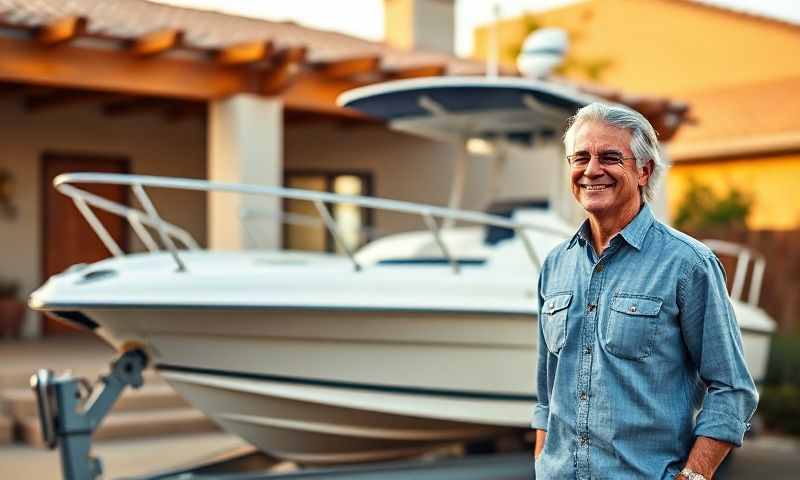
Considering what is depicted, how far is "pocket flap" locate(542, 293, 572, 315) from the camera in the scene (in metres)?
2.16

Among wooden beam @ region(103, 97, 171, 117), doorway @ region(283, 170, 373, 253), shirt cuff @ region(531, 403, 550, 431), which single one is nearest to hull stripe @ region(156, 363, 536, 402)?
shirt cuff @ region(531, 403, 550, 431)

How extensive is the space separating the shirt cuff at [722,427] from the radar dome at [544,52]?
450 cm

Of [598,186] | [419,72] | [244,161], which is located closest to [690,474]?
[598,186]

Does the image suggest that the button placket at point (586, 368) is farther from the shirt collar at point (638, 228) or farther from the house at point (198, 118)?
the house at point (198, 118)

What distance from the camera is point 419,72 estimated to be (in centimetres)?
904

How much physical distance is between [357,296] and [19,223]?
6.55 m

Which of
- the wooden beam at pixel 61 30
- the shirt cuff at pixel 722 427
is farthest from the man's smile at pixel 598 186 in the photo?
the wooden beam at pixel 61 30

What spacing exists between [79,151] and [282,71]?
3439 millimetres

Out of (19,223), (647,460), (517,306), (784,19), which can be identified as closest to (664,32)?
(784,19)

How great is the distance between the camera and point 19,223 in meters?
10.1

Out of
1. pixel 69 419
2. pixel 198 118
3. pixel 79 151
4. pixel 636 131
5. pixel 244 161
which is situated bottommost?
pixel 69 419

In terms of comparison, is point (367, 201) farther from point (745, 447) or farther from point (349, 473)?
point (745, 447)

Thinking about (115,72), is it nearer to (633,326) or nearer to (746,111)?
(633,326)

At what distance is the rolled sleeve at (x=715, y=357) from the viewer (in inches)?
77.5
